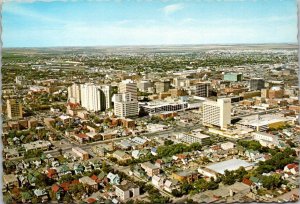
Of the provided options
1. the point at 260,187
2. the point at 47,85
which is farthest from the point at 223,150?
the point at 47,85

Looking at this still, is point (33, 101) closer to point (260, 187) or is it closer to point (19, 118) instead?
point (19, 118)

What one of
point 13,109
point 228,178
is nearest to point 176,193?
point 228,178

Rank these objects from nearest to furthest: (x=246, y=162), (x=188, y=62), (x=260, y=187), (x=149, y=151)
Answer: (x=260, y=187) < (x=246, y=162) < (x=149, y=151) < (x=188, y=62)

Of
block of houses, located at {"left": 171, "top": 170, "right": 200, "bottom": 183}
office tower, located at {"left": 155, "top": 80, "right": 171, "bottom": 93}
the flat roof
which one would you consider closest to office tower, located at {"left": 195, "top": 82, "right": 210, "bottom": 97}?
office tower, located at {"left": 155, "top": 80, "right": 171, "bottom": 93}

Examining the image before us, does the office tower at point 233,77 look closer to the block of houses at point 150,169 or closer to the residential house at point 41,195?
the block of houses at point 150,169

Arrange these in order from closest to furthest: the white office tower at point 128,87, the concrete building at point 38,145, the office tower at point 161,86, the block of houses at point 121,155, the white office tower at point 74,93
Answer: the block of houses at point 121,155, the concrete building at point 38,145, the white office tower at point 74,93, the white office tower at point 128,87, the office tower at point 161,86

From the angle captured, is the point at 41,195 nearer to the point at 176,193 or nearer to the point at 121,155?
the point at 176,193

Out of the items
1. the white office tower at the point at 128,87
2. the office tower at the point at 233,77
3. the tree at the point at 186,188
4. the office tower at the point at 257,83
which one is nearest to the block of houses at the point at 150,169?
the tree at the point at 186,188

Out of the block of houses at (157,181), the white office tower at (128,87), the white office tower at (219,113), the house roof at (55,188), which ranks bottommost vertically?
the block of houses at (157,181)
